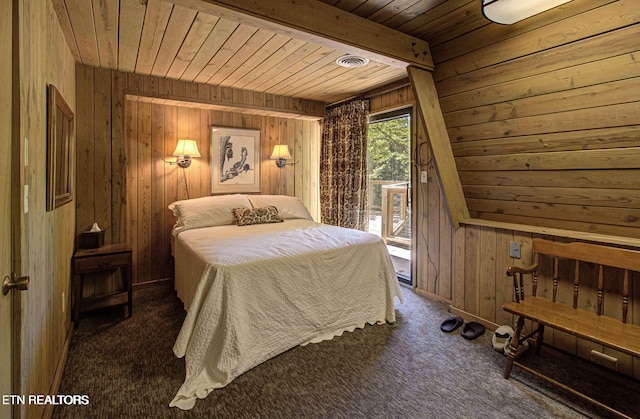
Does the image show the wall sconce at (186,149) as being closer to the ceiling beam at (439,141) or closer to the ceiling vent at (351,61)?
the ceiling vent at (351,61)

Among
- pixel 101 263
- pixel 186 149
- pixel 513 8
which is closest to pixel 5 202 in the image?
pixel 101 263

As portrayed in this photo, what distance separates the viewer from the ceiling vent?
9.40ft

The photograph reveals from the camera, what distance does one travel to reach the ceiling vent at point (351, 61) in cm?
287

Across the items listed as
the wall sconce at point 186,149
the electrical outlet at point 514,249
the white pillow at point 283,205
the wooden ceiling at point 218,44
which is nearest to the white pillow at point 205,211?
the white pillow at point 283,205

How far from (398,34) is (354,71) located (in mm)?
836

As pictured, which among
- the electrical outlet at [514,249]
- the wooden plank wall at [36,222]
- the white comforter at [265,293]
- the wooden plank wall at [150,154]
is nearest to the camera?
the wooden plank wall at [36,222]

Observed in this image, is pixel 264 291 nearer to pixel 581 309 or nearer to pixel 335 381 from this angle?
pixel 335 381

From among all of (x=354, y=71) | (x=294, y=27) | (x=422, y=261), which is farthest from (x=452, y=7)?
(x=422, y=261)

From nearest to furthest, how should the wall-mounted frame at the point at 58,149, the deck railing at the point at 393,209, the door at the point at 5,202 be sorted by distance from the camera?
the door at the point at 5,202 < the wall-mounted frame at the point at 58,149 < the deck railing at the point at 393,209

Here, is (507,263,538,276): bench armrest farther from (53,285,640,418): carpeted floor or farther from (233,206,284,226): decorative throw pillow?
(233,206,284,226): decorative throw pillow

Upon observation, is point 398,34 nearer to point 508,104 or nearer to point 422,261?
point 508,104

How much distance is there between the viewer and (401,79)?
3.49 metres

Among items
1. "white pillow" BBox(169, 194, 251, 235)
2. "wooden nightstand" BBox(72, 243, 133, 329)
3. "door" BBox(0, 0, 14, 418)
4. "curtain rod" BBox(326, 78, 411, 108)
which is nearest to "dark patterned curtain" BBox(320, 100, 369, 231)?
"curtain rod" BBox(326, 78, 411, 108)

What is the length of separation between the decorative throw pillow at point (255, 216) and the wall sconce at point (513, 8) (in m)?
2.72
